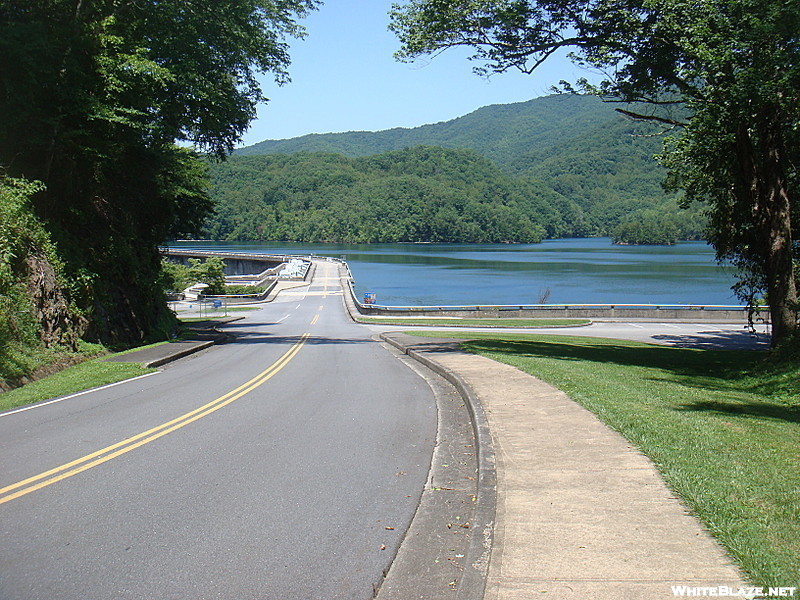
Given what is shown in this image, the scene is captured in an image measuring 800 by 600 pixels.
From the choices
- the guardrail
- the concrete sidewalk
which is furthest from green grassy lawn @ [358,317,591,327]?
the concrete sidewalk

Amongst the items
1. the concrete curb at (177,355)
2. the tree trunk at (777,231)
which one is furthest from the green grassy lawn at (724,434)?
the concrete curb at (177,355)

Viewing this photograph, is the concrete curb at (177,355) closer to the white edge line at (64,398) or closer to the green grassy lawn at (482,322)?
the white edge line at (64,398)

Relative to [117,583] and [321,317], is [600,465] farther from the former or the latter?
[321,317]

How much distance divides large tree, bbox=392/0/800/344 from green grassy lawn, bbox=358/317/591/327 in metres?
21.1

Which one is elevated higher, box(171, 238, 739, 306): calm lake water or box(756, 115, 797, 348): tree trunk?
box(756, 115, 797, 348): tree trunk

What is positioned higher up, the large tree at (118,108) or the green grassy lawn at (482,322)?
the large tree at (118,108)

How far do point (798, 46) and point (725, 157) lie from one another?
14.5 ft

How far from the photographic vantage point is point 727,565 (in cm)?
456

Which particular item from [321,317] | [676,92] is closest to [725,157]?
[676,92]

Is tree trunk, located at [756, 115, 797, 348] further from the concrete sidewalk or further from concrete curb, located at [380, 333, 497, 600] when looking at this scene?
the concrete sidewalk

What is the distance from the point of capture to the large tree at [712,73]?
16.0 m

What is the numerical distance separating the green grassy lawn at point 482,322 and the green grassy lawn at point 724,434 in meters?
24.7

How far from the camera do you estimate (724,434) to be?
8539 millimetres

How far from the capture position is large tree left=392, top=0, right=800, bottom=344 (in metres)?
16.0
